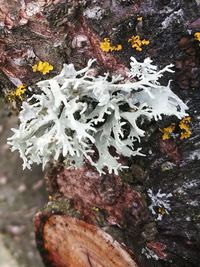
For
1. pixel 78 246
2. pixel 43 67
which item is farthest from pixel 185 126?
pixel 78 246

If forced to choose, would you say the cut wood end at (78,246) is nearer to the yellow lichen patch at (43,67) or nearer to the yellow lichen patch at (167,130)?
the yellow lichen patch at (167,130)

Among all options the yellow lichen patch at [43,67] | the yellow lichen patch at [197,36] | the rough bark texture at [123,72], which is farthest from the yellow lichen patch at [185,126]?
the yellow lichen patch at [43,67]

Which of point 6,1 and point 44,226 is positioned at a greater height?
point 6,1

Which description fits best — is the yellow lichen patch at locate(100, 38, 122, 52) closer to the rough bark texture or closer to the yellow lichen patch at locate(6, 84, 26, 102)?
the rough bark texture

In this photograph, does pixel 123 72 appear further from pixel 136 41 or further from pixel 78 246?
pixel 78 246

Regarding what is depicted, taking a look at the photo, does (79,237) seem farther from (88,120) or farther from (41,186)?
(41,186)

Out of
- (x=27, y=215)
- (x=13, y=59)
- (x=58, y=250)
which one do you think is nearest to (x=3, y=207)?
(x=27, y=215)

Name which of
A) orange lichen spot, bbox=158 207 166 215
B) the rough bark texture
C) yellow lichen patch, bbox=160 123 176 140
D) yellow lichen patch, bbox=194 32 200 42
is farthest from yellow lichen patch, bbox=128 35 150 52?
orange lichen spot, bbox=158 207 166 215
